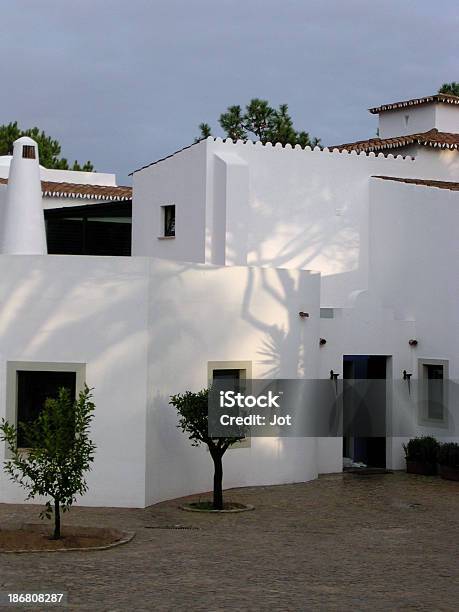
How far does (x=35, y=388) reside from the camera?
56.2 ft

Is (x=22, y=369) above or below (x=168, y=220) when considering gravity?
below

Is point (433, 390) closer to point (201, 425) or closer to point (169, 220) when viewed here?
point (169, 220)

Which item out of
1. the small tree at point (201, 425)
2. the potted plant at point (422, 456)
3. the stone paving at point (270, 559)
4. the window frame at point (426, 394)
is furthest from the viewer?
the window frame at point (426, 394)

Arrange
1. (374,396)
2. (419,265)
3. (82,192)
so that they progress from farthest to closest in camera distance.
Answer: (82,192), (419,265), (374,396)

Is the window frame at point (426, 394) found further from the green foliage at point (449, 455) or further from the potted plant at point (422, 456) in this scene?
the green foliage at point (449, 455)

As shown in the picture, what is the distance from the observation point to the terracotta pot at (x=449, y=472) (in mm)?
20994

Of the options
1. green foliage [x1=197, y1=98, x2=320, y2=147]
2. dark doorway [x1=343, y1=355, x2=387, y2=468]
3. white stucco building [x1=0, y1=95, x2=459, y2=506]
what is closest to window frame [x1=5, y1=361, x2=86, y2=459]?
white stucco building [x1=0, y1=95, x2=459, y2=506]

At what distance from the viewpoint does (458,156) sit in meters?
27.7

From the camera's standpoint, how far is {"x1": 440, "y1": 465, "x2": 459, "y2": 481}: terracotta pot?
68.9 feet

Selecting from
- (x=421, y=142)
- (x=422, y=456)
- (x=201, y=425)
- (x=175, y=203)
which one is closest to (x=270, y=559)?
→ (x=201, y=425)

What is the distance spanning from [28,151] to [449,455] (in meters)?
9.93

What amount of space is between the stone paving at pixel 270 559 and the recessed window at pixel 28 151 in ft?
24.0

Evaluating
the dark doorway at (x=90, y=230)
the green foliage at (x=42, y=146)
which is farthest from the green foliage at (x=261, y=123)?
the dark doorway at (x=90, y=230)
